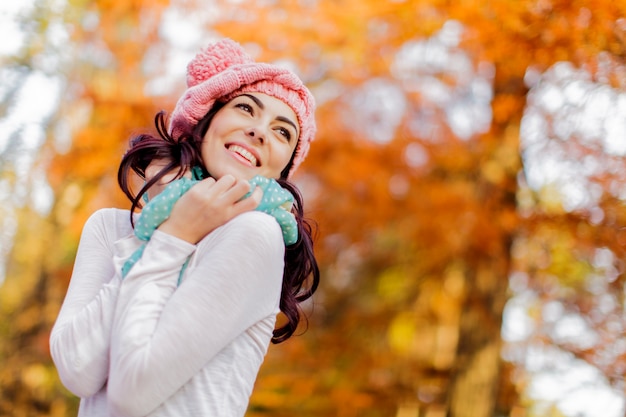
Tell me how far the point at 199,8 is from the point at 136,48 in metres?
0.77

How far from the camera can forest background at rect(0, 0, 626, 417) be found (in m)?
5.53

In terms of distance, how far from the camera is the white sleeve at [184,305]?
4.27ft

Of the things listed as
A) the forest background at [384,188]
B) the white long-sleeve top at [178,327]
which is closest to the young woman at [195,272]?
the white long-sleeve top at [178,327]

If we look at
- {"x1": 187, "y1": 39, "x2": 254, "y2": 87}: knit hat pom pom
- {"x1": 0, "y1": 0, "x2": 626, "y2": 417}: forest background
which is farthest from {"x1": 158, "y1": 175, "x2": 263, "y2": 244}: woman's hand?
{"x1": 0, "y1": 0, "x2": 626, "y2": 417}: forest background

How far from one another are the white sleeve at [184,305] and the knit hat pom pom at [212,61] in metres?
0.54

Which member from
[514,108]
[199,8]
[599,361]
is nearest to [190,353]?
[514,108]

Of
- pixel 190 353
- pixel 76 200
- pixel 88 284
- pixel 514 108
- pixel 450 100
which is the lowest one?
pixel 190 353

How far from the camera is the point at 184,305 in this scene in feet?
4.37

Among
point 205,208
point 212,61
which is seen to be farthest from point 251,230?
point 212,61

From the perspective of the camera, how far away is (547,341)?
26.1ft

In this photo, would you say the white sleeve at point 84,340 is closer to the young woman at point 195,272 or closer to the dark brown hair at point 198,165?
the young woman at point 195,272

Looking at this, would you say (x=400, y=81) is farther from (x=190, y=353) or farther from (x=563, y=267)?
(x=190, y=353)

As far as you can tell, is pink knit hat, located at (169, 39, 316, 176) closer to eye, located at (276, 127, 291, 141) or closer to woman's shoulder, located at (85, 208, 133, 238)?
eye, located at (276, 127, 291, 141)

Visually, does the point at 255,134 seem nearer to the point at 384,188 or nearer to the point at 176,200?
the point at 176,200
